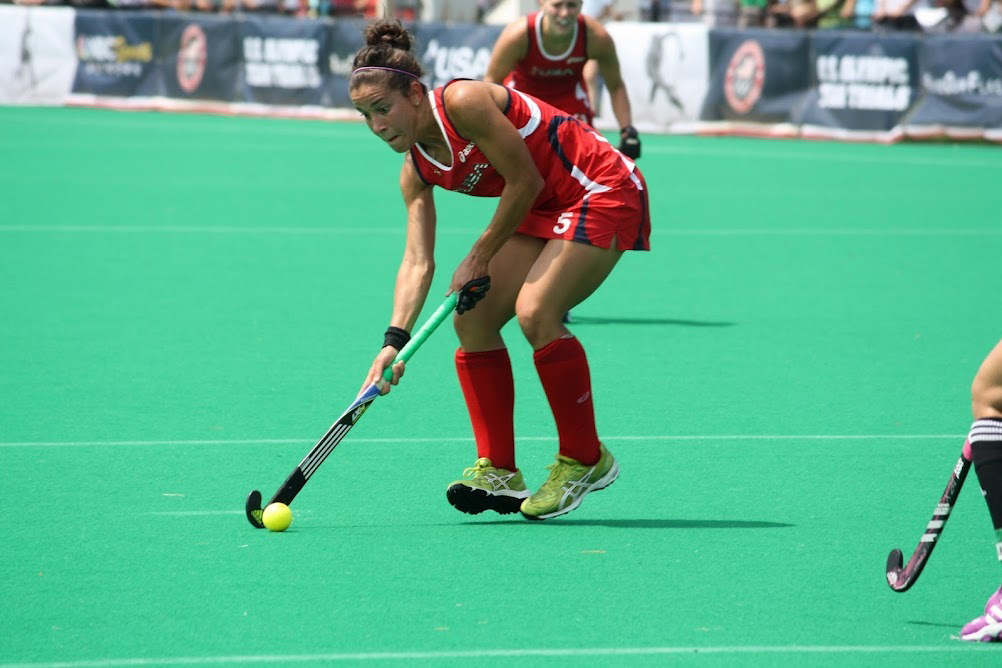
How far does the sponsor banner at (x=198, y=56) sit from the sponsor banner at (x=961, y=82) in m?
10.5

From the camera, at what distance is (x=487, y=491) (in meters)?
4.95

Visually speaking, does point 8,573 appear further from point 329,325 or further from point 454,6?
point 454,6

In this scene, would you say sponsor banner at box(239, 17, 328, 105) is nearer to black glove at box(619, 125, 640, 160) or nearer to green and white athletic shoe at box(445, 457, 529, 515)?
black glove at box(619, 125, 640, 160)

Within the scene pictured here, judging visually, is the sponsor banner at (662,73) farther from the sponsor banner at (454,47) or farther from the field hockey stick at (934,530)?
the field hockey stick at (934,530)

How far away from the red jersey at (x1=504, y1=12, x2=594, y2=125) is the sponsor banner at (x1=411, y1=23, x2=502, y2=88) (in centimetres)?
Answer: 1299

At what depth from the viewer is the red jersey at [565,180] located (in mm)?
4895

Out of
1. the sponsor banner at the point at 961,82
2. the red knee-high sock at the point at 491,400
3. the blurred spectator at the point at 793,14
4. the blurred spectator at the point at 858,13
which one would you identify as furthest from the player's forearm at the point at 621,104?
the blurred spectator at the point at 858,13

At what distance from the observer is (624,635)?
3.89 meters

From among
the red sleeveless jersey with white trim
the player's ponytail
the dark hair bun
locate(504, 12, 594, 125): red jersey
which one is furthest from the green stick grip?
locate(504, 12, 594, 125): red jersey

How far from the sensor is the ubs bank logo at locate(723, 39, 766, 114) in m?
20.2

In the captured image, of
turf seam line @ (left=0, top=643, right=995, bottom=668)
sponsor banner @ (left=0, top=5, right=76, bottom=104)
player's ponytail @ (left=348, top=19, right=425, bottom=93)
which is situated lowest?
sponsor banner @ (left=0, top=5, right=76, bottom=104)

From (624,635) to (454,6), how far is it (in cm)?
2806

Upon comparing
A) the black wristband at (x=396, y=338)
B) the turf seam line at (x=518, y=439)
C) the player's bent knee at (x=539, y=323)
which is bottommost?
the turf seam line at (x=518, y=439)

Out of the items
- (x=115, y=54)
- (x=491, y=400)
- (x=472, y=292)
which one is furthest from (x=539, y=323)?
(x=115, y=54)
